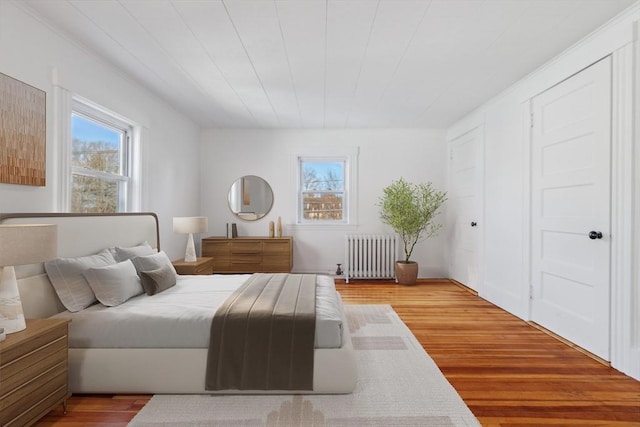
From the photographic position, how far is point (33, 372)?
5.66 ft

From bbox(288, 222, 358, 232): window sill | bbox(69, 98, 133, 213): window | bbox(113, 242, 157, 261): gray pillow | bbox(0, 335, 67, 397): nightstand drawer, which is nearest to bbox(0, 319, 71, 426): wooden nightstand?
bbox(0, 335, 67, 397): nightstand drawer

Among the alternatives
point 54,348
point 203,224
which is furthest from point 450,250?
point 54,348

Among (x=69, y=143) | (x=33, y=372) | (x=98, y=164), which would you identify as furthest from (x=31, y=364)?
(x=98, y=164)

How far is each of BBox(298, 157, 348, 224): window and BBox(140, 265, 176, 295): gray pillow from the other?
328cm

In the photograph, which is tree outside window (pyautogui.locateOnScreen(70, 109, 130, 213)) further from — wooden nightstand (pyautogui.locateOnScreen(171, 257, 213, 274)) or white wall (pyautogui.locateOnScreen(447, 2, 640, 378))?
white wall (pyautogui.locateOnScreen(447, 2, 640, 378))

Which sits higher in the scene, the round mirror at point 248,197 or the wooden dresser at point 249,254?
the round mirror at point 248,197

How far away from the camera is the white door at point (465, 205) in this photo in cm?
475

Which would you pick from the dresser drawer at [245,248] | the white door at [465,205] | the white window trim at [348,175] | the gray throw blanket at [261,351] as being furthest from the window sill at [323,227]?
the gray throw blanket at [261,351]

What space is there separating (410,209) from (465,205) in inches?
31.2

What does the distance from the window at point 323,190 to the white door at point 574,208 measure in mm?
3072

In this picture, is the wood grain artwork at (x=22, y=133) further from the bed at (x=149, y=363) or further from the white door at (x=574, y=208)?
the white door at (x=574, y=208)

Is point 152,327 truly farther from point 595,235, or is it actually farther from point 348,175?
point 348,175

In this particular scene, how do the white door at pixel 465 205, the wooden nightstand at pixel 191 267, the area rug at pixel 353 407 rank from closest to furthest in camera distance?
the area rug at pixel 353 407 < the wooden nightstand at pixel 191 267 < the white door at pixel 465 205

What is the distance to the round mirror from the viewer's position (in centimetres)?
588
